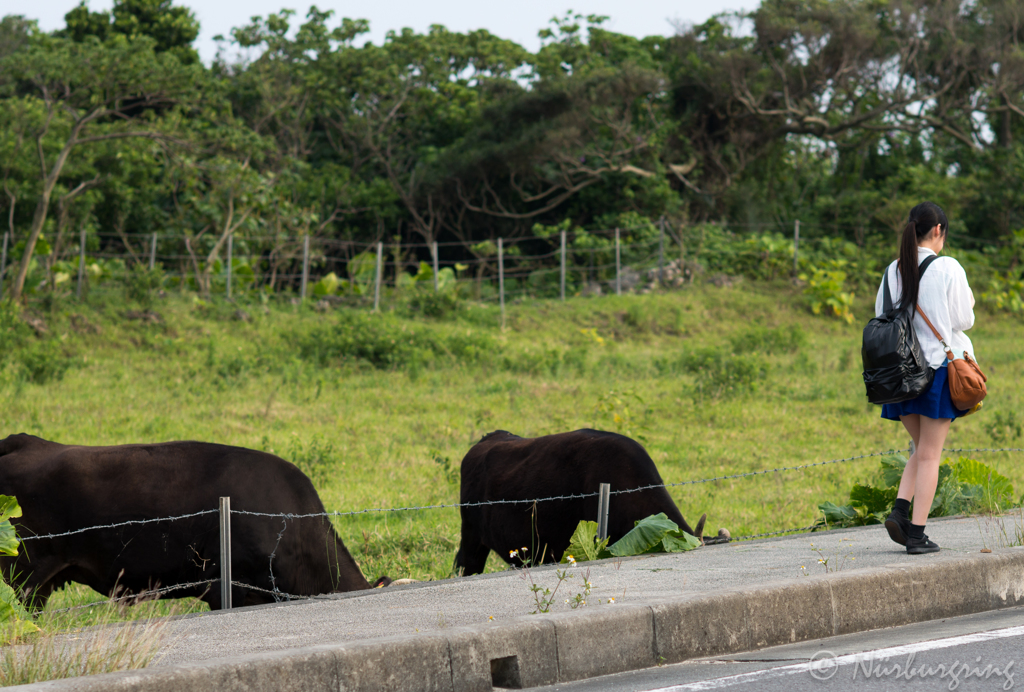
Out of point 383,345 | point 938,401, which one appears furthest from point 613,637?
point 383,345

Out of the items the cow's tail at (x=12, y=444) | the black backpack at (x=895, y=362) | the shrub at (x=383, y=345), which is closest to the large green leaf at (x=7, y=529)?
the cow's tail at (x=12, y=444)

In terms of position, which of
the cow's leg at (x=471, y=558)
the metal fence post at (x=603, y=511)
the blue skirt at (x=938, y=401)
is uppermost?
the blue skirt at (x=938, y=401)

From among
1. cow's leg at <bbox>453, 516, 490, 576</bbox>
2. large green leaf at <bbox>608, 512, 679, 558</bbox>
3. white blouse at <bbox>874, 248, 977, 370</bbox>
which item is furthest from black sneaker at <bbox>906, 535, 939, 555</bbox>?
cow's leg at <bbox>453, 516, 490, 576</bbox>

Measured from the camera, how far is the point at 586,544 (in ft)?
20.7

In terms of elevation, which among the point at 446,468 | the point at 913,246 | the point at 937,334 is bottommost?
the point at 446,468

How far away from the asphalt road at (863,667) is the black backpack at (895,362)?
3.83 ft

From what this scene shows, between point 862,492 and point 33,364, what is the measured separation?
12428mm

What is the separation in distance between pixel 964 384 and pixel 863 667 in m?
1.77

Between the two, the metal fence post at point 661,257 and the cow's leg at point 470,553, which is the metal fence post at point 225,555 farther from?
the metal fence post at point 661,257

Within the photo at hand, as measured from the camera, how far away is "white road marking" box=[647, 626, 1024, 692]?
397 cm

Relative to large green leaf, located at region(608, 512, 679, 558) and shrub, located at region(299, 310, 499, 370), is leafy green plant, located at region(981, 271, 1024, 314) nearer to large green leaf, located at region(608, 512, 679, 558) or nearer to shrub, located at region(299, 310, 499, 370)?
shrub, located at region(299, 310, 499, 370)

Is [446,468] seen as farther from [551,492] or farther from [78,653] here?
[78,653]

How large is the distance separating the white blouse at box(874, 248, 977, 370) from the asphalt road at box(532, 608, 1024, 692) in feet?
4.52

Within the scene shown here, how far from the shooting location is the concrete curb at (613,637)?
3.64m
